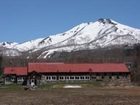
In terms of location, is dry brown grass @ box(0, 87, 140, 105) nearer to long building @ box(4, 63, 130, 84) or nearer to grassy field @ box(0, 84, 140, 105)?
grassy field @ box(0, 84, 140, 105)

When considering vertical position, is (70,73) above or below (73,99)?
above

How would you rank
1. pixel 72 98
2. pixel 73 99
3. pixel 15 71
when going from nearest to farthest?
pixel 73 99, pixel 72 98, pixel 15 71

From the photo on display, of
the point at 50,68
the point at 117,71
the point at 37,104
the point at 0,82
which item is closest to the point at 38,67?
the point at 50,68

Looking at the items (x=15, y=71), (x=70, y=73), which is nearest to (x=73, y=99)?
(x=70, y=73)

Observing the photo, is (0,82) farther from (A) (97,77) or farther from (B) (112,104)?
(B) (112,104)

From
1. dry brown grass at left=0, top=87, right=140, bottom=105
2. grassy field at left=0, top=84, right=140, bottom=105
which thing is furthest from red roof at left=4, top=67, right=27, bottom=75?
dry brown grass at left=0, top=87, right=140, bottom=105

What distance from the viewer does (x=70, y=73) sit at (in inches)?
4242

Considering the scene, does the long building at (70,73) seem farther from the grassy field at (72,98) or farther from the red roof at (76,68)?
the grassy field at (72,98)

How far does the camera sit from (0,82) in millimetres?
103750

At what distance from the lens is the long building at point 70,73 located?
4188 inches

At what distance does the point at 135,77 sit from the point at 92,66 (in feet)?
36.9

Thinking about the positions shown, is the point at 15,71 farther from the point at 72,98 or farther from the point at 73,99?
the point at 73,99

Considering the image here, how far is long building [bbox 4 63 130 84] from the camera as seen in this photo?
10638 centimetres

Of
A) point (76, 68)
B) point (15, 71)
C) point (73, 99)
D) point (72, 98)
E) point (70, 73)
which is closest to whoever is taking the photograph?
point (73, 99)
